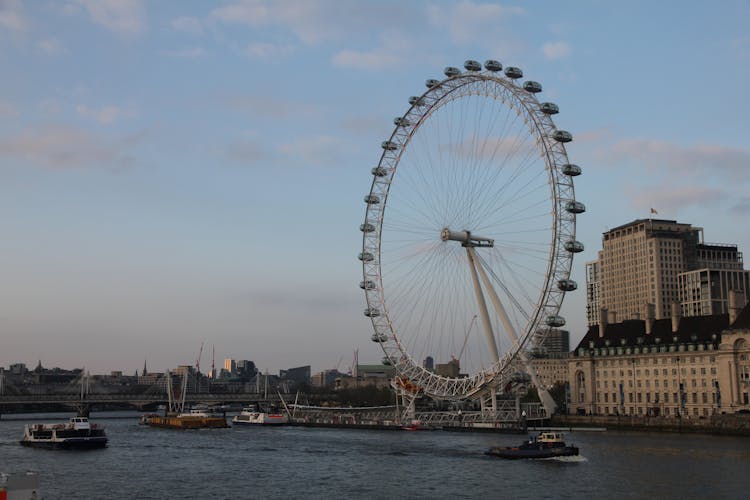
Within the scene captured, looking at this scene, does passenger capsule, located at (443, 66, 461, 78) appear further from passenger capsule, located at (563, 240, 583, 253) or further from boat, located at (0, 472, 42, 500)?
boat, located at (0, 472, 42, 500)

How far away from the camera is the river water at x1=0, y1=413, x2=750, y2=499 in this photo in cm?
4928

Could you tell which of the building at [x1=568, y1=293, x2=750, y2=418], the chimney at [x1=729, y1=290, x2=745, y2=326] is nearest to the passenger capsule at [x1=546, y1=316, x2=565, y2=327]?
the building at [x1=568, y1=293, x2=750, y2=418]

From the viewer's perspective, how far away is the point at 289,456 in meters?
75.2

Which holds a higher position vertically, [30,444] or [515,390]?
[515,390]

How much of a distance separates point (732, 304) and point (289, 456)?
6285 cm

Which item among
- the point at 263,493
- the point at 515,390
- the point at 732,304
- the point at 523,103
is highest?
the point at 523,103

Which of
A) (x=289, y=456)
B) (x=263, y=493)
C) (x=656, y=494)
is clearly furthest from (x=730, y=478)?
(x=289, y=456)

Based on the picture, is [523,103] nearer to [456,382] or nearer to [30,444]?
[456,382]

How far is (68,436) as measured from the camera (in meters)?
85.6

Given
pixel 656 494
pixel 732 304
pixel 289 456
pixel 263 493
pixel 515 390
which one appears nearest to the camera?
pixel 656 494

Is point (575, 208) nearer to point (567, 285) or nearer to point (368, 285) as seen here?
point (567, 285)

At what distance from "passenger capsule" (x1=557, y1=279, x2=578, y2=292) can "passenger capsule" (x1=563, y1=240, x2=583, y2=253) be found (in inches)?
115

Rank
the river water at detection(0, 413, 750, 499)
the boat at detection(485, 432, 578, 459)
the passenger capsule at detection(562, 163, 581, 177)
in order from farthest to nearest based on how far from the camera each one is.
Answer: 1. the passenger capsule at detection(562, 163, 581, 177)
2. the boat at detection(485, 432, 578, 459)
3. the river water at detection(0, 413, 750, 499)

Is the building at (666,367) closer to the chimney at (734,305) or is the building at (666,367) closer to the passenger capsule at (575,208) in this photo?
the chimney at (734,305)
